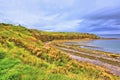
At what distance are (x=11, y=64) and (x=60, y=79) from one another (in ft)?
9.04

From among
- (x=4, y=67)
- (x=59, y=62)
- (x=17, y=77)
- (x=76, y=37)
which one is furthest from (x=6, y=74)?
(x=76, y=37)

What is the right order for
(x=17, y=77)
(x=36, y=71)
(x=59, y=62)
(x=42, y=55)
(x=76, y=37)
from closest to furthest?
1. (x=17, y=77)
2. (x=36, y=71)
3. (x=59, y=62)
4. (x=42, y=55)
5. (x=76, y=37)

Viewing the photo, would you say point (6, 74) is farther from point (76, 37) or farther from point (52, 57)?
point (76, 37)

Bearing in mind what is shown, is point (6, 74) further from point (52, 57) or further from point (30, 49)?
point (30, 49)

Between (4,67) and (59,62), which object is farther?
(59,62)

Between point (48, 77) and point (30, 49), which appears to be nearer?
point (48, 77)

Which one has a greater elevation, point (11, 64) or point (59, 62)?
point (11, 64)

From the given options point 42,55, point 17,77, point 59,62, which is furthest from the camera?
point 42,55

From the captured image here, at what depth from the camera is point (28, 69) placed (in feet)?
31.8

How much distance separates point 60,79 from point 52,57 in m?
9.23

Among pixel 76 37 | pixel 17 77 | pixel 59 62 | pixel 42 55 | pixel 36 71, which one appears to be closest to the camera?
pixel 17 77

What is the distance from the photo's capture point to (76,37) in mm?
122312

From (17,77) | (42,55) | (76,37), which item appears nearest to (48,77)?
(17,77)

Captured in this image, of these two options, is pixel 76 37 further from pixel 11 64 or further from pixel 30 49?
pixel 11 64
